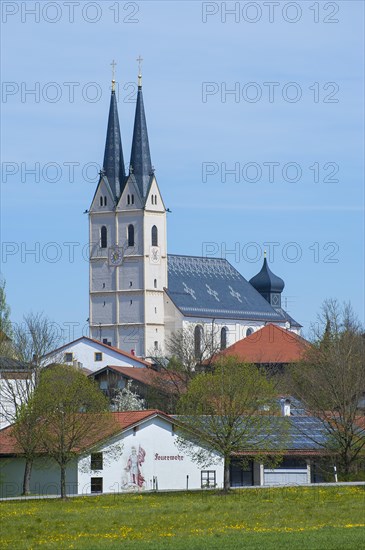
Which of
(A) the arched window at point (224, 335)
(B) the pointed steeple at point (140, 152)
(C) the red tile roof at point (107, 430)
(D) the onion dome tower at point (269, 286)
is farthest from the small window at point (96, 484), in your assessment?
(D) the onion dome tower at point (269, 286)

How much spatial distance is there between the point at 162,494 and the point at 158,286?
87875mm

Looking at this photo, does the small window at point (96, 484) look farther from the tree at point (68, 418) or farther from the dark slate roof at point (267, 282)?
the dark slate roof at point (267, 282)

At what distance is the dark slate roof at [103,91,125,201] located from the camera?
136750 millimetres

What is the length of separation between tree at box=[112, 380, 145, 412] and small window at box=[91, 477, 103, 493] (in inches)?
923

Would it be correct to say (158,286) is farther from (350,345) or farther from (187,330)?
(350,345)

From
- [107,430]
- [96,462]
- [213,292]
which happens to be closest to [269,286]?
[213,292]

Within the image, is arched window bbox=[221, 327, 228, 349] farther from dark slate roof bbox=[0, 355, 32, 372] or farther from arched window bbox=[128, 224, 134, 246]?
dark slate roof bbox=[0, 355, 32, 372]

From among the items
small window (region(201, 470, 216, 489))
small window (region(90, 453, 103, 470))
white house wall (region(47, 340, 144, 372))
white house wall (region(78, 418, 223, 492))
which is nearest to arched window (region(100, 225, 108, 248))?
white house wall (region(47, 340, 144, 372))

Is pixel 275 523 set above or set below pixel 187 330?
below

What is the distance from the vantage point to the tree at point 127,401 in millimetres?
89562

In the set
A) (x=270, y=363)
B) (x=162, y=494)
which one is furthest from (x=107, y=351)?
(x=162, y=494)

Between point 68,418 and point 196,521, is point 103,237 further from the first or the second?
point 196,521

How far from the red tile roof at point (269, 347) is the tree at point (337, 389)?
3189 cm

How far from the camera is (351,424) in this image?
218 ft
